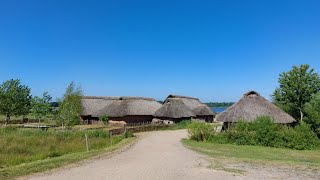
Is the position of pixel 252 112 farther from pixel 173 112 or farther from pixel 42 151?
pixel 42 151

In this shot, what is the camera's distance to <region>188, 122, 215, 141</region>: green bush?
2658cm

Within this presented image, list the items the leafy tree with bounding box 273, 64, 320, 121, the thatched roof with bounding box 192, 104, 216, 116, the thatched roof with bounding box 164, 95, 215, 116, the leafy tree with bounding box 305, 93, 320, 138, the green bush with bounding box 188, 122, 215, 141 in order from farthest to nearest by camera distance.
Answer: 1. the thatched roof with bounding box 192, 104, 216, 116
2. the thatched roof with bounding box 164, 95, 215, 116
3. the leafy tree with bounding box 273, 64, 320, 121
4. the leafy tree with bounding box 305, 93, 320, 138
5. the green bush with bounding box 188, 122, 215, 141

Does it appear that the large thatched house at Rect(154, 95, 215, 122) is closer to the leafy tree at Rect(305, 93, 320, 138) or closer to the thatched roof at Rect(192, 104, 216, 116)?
the thatched roof at Rect(192, 104, 216, 116)

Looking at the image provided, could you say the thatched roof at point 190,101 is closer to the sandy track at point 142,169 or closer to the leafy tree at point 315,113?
the leafy tree at point 315,113

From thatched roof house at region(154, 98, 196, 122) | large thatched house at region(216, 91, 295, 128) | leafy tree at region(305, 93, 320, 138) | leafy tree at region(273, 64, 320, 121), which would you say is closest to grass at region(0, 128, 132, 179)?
large thatched house at region(216, 91, 295, 128)

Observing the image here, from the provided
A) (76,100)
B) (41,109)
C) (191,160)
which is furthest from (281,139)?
(41,109)

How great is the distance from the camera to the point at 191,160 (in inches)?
640

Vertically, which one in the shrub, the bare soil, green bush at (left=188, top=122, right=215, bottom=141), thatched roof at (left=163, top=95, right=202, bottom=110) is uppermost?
thatched roof at (left=163, top=95, right=202, bottom=110)

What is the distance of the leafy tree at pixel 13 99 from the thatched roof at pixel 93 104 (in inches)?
383

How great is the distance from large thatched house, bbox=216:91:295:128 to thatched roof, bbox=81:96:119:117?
1065 inches

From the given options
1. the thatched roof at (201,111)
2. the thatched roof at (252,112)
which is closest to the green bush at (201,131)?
the thatched roof at (252,112)

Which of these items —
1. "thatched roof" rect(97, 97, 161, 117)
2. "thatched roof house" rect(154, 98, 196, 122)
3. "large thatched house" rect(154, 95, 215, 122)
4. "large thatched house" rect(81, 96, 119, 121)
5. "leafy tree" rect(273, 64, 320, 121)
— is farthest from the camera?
"large thatched house" rect(81, 96, 119, 121)

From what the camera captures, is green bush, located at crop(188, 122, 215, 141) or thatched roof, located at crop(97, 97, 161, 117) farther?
thatched roof, located at crop(97, 97, 161, 117)

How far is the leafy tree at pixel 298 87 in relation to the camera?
39.7m
